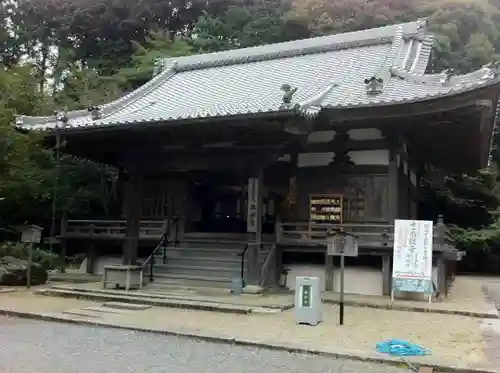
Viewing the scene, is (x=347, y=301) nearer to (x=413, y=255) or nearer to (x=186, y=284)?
(x=413, y=255)

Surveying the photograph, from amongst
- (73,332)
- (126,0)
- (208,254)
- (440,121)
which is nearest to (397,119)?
(440,121)

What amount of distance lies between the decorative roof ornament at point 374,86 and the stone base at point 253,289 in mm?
5175

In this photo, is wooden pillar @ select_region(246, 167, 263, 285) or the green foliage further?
the green foliage

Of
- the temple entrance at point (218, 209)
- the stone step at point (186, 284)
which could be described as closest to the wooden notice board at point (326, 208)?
the stone step at point (186, 284)

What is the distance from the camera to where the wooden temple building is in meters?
11.4

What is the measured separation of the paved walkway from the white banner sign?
3.35 feet

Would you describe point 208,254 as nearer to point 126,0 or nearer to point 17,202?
point 17,202

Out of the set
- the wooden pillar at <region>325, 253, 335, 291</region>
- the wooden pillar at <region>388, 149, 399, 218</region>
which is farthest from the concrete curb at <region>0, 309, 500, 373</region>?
the wooden pillar at <region>388, 149, 399, 218</region>

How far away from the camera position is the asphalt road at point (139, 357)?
18.6 feet

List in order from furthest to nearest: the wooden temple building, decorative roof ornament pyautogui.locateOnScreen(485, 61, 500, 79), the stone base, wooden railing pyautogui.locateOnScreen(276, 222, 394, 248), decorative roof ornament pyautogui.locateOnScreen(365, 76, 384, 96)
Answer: decorative roof ornament pyautogui.locateOnScreen(365, 76, 384, 96)
wooden railing pyautogui.locateOnScreen(276, 222, 394, 248)
the stone base
the wooden temple building
decorative roof ornament pyautogui.locateOnScreen(485, 61, 500, 79)

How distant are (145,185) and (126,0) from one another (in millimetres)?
23801

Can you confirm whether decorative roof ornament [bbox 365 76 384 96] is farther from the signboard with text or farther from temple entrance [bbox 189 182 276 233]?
temple entrance [bbox 189 182 276 233]

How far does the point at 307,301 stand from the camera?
835 centimetres

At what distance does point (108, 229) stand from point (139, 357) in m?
9.18
